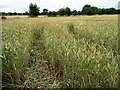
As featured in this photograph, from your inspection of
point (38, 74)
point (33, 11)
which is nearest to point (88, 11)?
point (33, 11)

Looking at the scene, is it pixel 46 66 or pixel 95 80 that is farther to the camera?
pixel 46 66

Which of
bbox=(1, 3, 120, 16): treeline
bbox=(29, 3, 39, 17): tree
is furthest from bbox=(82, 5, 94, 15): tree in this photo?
bbox=(29, 3, 39, 17): tree

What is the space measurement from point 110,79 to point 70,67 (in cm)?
66

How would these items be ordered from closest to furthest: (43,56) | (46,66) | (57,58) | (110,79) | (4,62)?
(110,79)
(4,62)
(57,58)
(46,66)
(43,56)

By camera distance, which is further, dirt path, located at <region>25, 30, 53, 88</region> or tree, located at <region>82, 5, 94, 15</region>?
tree, located at <region>82, 5, 94, 15</region>

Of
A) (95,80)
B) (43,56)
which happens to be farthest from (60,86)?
(43,56)

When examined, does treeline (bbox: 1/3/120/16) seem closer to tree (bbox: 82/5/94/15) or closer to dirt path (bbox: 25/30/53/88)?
tree (bbox: 82/5/94/15)

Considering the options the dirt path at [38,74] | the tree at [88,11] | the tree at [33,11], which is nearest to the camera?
the dirt path at [38,74]

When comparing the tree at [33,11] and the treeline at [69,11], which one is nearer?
the treeline at [69,11]

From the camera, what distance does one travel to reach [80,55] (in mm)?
3541

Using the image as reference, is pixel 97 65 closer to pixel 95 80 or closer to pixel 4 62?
pixel 95 80

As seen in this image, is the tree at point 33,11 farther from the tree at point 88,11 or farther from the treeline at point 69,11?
the tree at point 88,11

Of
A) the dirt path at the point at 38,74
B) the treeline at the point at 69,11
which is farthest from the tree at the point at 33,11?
the dirt path at the point at 38,74

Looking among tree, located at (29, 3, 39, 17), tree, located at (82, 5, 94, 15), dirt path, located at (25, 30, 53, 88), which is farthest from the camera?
tree, located at (29, 3, 39, 17)
